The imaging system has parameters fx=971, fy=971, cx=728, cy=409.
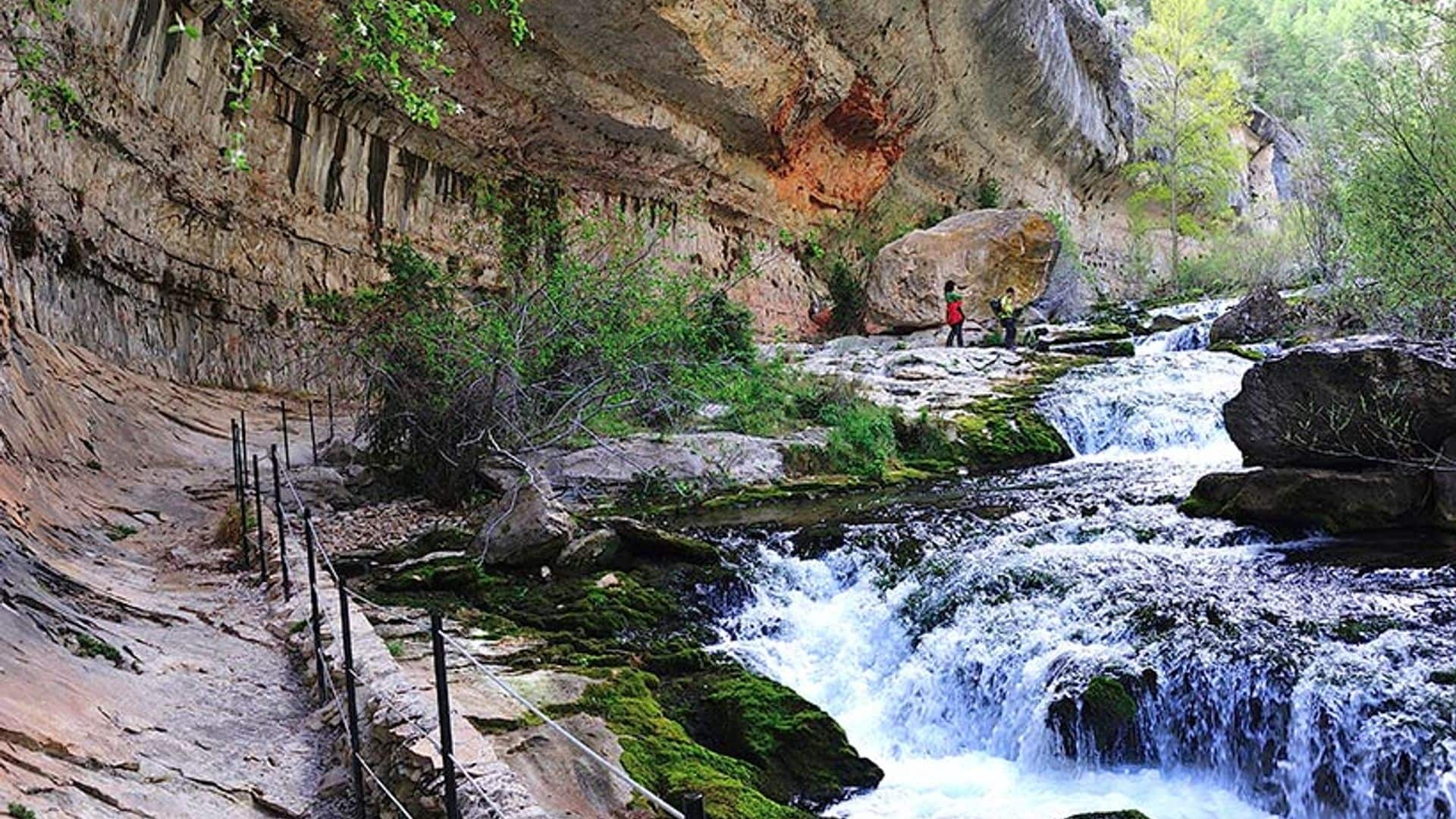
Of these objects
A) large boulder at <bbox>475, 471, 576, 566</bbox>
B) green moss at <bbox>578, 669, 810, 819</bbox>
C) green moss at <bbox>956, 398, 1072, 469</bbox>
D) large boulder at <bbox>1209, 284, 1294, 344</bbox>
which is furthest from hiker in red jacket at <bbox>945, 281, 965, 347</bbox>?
green moss at <bbox>578, 669, 810, 819</bbox>

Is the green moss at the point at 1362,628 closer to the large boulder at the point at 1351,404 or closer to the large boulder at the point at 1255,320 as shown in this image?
the large boulder at the point at 1351,404

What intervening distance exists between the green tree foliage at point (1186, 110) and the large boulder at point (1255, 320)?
12809mm

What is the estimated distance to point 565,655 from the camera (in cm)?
651

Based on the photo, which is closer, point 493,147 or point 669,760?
point 669,760

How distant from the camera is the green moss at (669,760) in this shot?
16.2 feet

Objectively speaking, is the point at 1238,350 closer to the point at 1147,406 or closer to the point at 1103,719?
the point at 1147,406

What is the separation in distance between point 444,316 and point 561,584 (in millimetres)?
4323

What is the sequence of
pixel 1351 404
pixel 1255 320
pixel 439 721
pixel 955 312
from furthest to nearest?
1. pixel 955 312
2. pixel 1255 320
3. pixel 1351 404
4. pixel 439 721

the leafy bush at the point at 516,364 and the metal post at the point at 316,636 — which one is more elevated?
the leafy bush at the point at 516,364

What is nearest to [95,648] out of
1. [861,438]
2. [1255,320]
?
[861,438]

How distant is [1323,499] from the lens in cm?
827

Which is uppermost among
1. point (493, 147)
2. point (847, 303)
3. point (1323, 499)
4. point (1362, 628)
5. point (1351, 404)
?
point (493, 147)

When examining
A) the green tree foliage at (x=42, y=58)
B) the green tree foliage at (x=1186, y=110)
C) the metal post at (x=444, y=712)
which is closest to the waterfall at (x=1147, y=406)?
the metal post at (x=444, y=712)

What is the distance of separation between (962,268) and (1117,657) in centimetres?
1753
